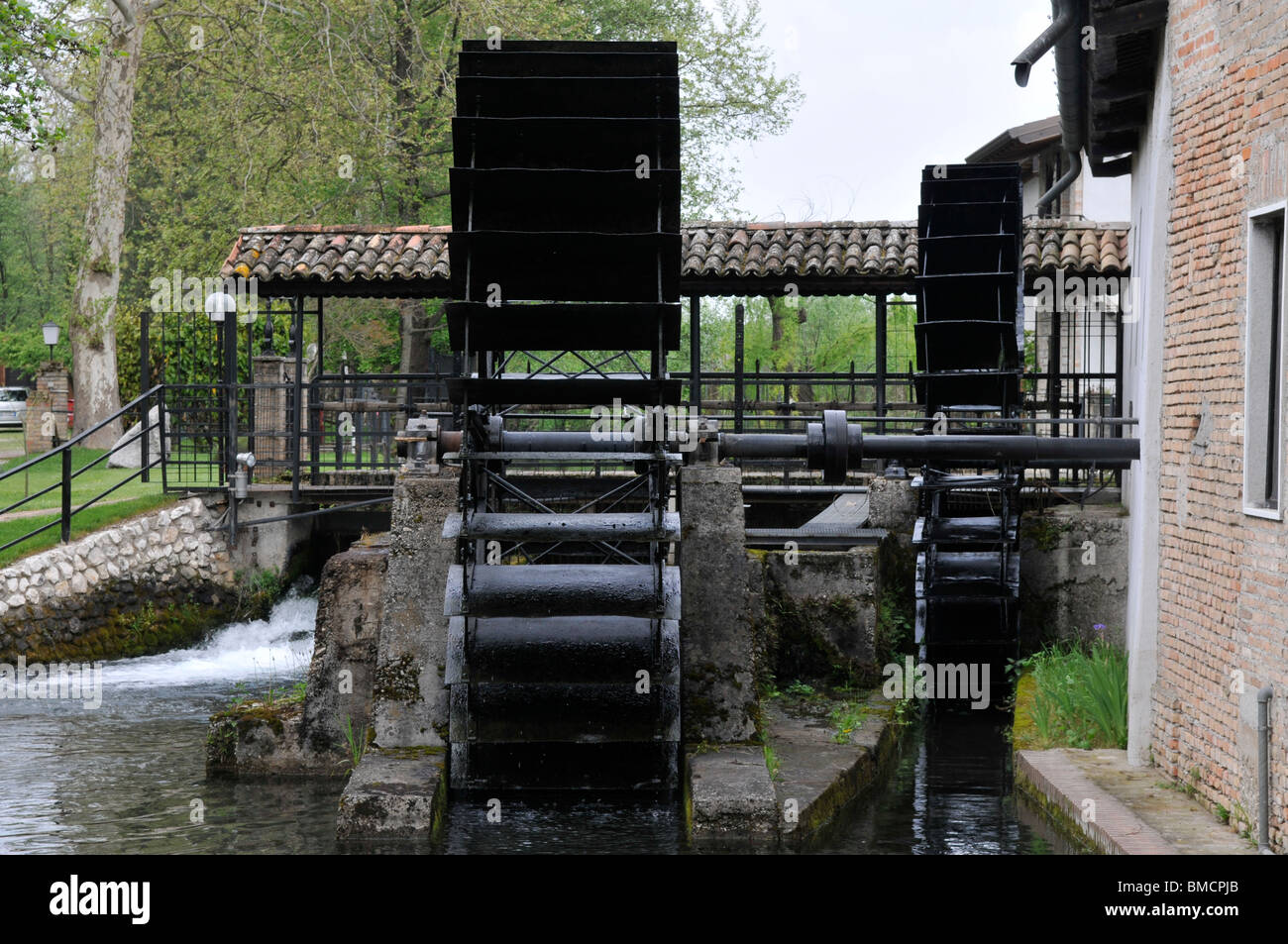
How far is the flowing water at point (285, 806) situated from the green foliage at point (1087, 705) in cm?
48

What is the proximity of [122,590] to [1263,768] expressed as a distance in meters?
11.4

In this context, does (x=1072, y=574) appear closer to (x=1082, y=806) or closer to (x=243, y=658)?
(x=1082, y=806)

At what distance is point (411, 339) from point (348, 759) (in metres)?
17.8

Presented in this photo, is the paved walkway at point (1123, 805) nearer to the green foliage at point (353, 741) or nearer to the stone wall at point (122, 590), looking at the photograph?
the green foliage at point (353, 741)

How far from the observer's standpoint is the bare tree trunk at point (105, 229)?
22453 millimetres

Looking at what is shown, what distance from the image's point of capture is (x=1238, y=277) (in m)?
6.79

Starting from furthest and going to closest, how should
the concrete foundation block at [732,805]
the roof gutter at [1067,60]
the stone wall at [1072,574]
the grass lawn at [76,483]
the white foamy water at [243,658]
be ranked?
the grass lawn at [76,483]
the white foamy water at [243,658]
the stone wall at [1072,574]
the roof gutter at [1067,60]
the concrete foundation block at [732,805]

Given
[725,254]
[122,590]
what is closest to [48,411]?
[122,590]

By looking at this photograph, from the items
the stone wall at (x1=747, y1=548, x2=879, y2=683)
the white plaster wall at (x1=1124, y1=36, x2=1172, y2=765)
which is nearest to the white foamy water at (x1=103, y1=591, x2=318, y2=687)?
the stone wall at (x1=747, y1=548, x2=879, y2=683)

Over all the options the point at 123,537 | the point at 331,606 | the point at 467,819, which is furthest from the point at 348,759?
the point at 123,537

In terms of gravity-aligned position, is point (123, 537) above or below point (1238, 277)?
below

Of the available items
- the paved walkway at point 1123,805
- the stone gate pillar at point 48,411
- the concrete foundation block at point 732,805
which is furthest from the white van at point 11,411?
the paved walkway at point 1123,805

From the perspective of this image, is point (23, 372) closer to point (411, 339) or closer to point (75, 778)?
point (411, 339)

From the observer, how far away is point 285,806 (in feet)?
27.0
